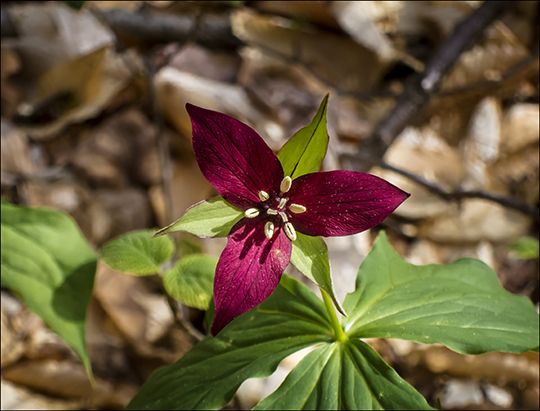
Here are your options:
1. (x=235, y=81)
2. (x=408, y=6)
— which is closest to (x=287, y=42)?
(x=235, y=81)

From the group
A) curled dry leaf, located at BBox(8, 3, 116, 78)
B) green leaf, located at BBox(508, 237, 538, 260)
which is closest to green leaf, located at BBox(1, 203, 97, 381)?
curled dry leaf, located at BBox(8, 3, 116, 78)

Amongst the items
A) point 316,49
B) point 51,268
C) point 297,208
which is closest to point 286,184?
point 297,208

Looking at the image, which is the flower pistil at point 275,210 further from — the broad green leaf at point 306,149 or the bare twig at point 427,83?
the bare twig at point 427,83

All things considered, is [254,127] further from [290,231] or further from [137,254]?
[290,231]

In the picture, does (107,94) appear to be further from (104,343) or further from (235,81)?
(104,343)

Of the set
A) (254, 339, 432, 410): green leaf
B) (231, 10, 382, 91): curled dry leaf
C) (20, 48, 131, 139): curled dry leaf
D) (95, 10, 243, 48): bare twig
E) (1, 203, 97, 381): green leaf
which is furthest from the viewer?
(231, 10, 382, 91): curled dry leaf

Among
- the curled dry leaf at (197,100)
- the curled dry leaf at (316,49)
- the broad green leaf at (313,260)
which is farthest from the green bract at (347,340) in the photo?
the curled dry leaf at (316,49)

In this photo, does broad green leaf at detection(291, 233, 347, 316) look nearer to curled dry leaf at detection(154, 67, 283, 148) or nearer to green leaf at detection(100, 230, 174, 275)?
green leaf at detection(100, 230, 174, 275)
